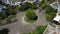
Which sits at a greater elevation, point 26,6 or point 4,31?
point 26,6

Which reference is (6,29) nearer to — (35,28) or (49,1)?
(35,28)

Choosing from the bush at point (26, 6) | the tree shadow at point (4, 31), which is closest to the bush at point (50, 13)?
the bush at point (26, 6)

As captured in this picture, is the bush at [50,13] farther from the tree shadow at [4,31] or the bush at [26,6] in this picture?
the tree shadow at [4,31]

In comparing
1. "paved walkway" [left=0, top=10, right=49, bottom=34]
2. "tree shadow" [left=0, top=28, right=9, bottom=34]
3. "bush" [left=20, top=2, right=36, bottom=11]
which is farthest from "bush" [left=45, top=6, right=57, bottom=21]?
"tree shadow" [left=0, top=28, right=9, bottom=34]

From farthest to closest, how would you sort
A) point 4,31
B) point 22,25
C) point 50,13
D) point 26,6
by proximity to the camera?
point 26,6 < point 50,13 < point 22,25 < point 4,31

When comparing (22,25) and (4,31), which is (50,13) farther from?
(4,31)

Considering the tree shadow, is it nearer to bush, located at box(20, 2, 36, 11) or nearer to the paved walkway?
the paved walkway

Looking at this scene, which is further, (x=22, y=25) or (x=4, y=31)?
(x=22, y=25)

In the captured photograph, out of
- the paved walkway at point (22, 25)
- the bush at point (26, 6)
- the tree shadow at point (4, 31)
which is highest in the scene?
the bush at point (26, 6)

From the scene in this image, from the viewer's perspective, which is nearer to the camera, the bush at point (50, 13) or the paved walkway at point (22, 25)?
the paved walkway at point (22, 25)

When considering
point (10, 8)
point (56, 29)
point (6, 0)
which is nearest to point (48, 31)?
point (56, 29)

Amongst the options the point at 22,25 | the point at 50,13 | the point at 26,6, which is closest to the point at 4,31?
the point at 22,25
